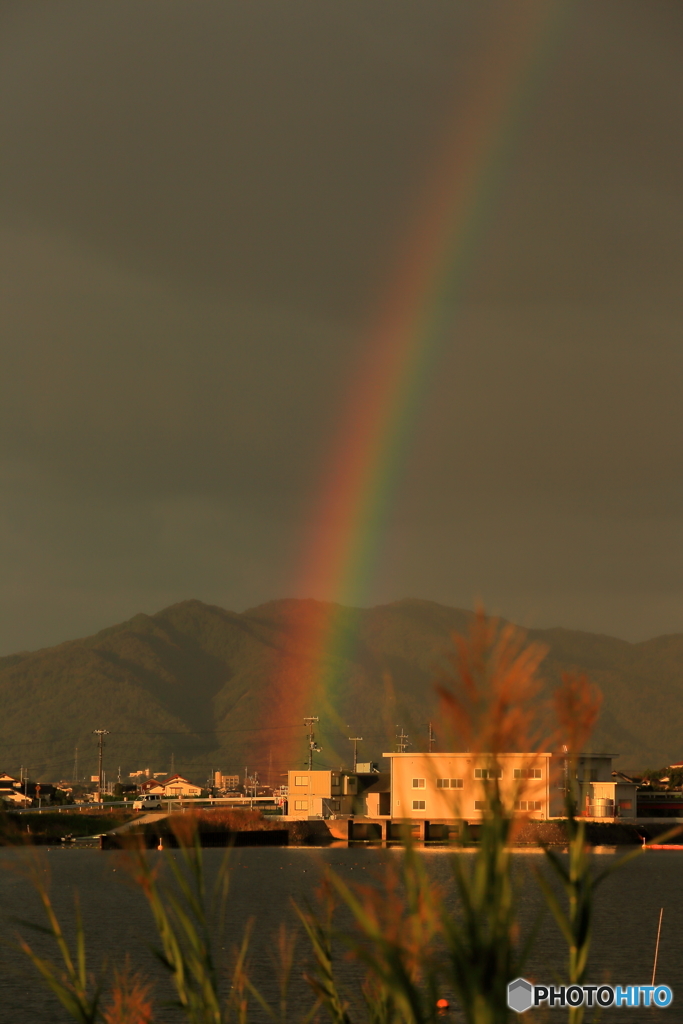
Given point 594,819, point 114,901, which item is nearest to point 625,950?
point 114,901

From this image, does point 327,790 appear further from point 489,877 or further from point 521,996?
point 489,877

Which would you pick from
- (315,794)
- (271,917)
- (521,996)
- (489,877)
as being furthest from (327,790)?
(489,877)

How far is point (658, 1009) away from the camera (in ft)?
112

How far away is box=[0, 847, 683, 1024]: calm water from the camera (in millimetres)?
34031

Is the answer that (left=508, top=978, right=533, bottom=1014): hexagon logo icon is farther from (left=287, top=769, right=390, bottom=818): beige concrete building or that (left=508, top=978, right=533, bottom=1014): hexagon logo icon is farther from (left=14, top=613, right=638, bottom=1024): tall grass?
(left=287, top=769, right=390, bottom=818): beige concrete building

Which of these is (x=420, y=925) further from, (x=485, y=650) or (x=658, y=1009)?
(x=658, y=1009)

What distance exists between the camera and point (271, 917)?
62.5 metres

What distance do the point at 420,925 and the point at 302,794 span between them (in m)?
144

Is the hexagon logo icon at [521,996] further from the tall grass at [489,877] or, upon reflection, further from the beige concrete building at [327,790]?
the beige concrete building at [327,790]

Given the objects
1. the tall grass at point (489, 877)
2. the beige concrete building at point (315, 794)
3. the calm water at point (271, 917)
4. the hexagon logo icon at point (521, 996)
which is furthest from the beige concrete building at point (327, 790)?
the tall grass at point (489, 877)

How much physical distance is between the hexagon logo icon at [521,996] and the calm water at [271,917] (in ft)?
0.92

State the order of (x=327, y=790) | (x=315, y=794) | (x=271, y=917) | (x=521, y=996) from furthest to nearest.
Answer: (x=315, y=794), (x=327, y=790), (x=271, y=917), (x=521, y=996)

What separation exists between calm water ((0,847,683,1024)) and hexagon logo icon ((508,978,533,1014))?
0.28m

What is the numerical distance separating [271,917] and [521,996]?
5675cm
